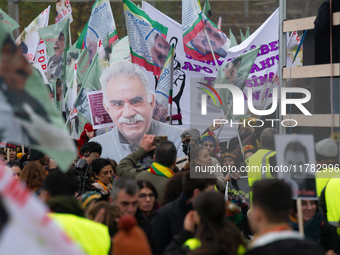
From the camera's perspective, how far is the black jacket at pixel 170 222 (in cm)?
360

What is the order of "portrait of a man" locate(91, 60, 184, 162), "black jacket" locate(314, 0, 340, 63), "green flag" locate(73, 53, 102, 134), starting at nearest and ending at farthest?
"black jacket" locate(314, 0, 340, 63) → "portrait of a man" locate(91, 60, 184, 162) → "green flag" locate(73, 53, 102, 134)

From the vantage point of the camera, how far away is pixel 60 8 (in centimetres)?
1261

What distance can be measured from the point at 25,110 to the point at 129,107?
15.4 ft

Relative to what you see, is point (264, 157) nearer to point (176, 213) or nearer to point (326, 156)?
point (326, 156)

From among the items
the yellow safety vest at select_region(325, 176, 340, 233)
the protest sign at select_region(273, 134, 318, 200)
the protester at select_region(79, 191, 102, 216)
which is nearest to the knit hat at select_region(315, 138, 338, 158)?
the yellow safety vest at select_region(325, 176, 340, 233)

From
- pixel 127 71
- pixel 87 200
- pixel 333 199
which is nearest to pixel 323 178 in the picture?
pixel 333 199

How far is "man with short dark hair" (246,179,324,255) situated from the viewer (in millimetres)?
2217

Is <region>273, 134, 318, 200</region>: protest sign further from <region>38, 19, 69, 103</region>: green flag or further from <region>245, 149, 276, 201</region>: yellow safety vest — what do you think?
<region>38, 19, 69, 103</region>: green flag

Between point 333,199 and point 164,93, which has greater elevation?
point 164,93

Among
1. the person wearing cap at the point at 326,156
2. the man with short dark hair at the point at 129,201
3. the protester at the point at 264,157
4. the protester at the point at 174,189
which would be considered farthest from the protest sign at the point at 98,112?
the man with short dark hair at the point at 129,201

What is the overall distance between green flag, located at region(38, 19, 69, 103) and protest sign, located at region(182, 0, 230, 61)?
9.06ft

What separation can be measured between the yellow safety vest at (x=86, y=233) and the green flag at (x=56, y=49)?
721cm

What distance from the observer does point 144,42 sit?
786cm

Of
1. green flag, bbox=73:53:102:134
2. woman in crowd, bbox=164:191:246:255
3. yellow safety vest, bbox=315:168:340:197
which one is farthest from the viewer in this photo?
green flag, bbox=73:53:102:134
